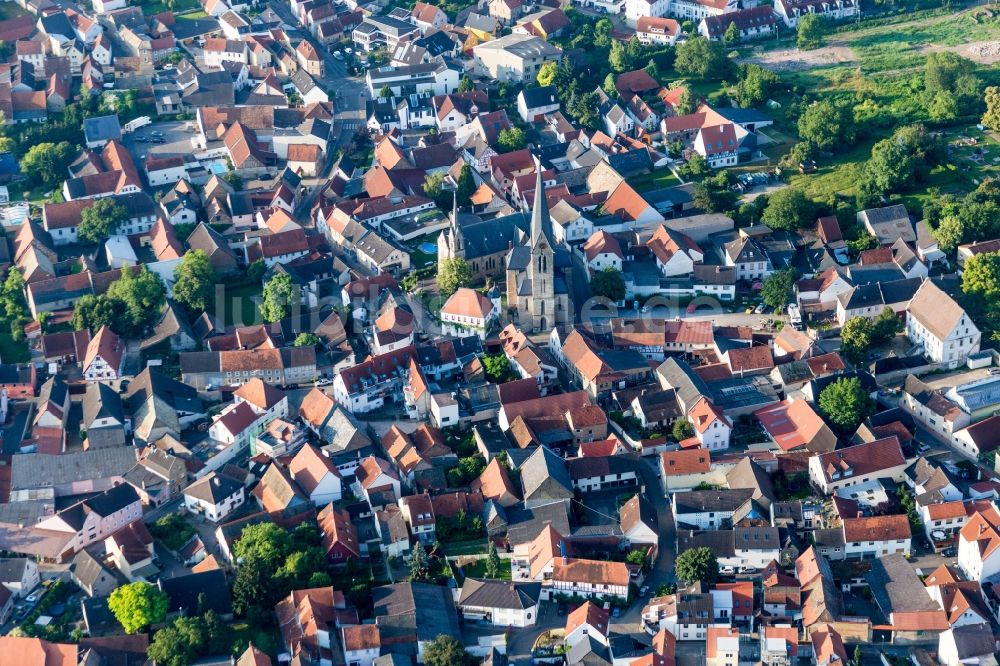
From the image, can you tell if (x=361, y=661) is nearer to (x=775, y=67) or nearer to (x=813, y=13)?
(x=775, y=67)

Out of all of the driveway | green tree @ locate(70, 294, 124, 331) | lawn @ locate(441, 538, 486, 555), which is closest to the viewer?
the driveway

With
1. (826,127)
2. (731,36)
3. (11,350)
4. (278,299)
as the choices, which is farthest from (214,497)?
(731,36)

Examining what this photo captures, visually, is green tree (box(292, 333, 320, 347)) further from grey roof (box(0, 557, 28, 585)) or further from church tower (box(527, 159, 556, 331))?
grey roof (box(0, 557, 28, 585))

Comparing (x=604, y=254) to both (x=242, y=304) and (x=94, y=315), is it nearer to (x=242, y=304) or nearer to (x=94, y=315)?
(x=242, y=304)

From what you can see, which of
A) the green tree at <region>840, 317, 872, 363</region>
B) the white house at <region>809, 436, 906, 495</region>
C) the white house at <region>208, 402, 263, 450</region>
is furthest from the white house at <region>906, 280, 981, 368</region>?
the white house at <region>208, 402, 263, 450</region>

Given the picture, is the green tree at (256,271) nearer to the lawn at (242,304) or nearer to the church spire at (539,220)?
the lawn at (242,304)

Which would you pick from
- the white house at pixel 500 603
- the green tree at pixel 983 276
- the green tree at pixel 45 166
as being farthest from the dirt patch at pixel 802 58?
the white house at pixel 500 603

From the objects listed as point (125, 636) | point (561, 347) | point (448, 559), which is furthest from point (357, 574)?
point (561, 347)
